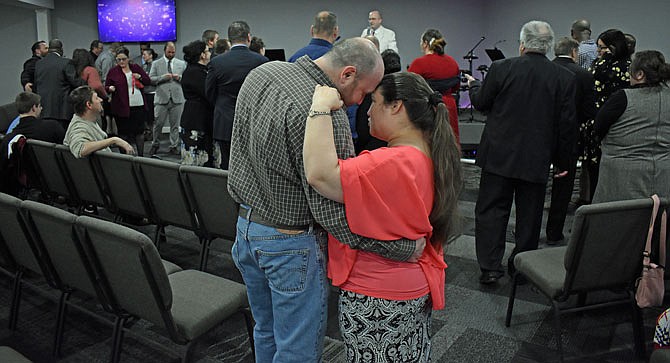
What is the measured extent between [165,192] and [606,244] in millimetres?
2315

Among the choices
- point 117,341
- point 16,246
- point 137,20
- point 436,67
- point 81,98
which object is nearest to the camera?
point 117,341

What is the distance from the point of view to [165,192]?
10.8ft

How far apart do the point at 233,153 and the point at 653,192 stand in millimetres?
2650

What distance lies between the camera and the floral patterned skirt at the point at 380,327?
5.13 feet

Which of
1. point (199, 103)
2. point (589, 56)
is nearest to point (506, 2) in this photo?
point (589, 56)

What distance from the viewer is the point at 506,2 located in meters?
10.0

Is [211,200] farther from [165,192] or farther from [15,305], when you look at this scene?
[15,305]

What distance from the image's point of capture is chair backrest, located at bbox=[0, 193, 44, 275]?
2.54 m

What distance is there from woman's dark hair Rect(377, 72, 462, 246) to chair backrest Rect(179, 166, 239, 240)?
1.52m

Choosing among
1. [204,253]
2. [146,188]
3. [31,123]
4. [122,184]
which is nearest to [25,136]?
[31,123]

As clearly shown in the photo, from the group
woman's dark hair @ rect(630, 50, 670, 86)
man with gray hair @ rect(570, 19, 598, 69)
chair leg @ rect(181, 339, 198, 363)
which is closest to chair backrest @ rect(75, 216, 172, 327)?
chair leg @ rect(181, 339, 198, 363)

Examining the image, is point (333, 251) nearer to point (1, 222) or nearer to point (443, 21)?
point (1, 222)

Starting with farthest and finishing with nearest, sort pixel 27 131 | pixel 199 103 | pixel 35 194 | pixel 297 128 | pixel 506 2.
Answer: pixel 506 2 → pixel 35 194 → pixel 199 103 → pixel 27 131 → pixel 297 128

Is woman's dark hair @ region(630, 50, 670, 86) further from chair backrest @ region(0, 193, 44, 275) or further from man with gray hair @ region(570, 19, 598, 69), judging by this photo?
chair backrest @ region(0, 193, 44, 275)
